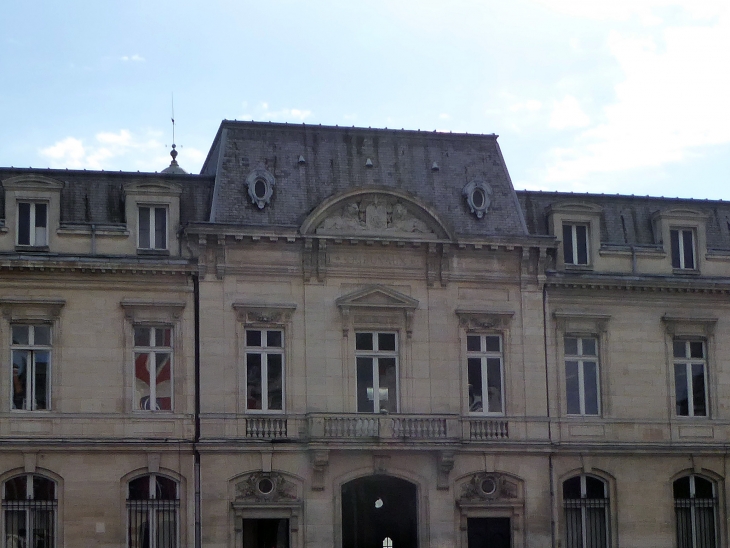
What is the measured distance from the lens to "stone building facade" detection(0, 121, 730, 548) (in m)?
37.0

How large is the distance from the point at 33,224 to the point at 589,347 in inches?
620

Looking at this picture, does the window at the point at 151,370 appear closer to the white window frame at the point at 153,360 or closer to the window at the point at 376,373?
the white window frame at the point at 153,360

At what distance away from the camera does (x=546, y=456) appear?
39375 millimetres

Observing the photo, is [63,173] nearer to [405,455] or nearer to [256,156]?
[256,156]

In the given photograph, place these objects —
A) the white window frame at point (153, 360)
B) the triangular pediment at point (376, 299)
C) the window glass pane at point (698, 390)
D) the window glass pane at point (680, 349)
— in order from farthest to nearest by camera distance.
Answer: the window glass pane at point (680, 349)
the window glass pane at point (698, 390)
the triangular pediment at point (376, 299)
the white window frame at point (153, 360)

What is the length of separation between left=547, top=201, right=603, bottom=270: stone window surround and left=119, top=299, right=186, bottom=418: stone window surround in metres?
10.8

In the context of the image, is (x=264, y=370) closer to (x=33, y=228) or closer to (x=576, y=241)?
(x=33, y=228)

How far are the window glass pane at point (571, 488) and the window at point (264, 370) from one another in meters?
8.23

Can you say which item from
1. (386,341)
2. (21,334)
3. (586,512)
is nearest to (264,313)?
(386,341)

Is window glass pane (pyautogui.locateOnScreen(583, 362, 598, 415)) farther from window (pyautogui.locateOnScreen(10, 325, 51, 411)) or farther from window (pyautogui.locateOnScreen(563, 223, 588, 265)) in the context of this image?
window (pyautogui.locateOnScreen(10, 325, 51, 411))

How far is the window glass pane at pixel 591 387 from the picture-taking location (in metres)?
40.4

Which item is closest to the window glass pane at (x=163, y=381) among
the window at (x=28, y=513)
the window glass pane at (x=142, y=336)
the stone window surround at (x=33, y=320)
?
the window glass pane at (x=142, y=336)

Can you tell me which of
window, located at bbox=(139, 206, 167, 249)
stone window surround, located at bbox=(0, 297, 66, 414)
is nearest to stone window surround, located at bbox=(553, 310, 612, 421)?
window, located at bbox=(139, 206, 167, 249)

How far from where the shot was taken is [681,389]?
41188 mm
